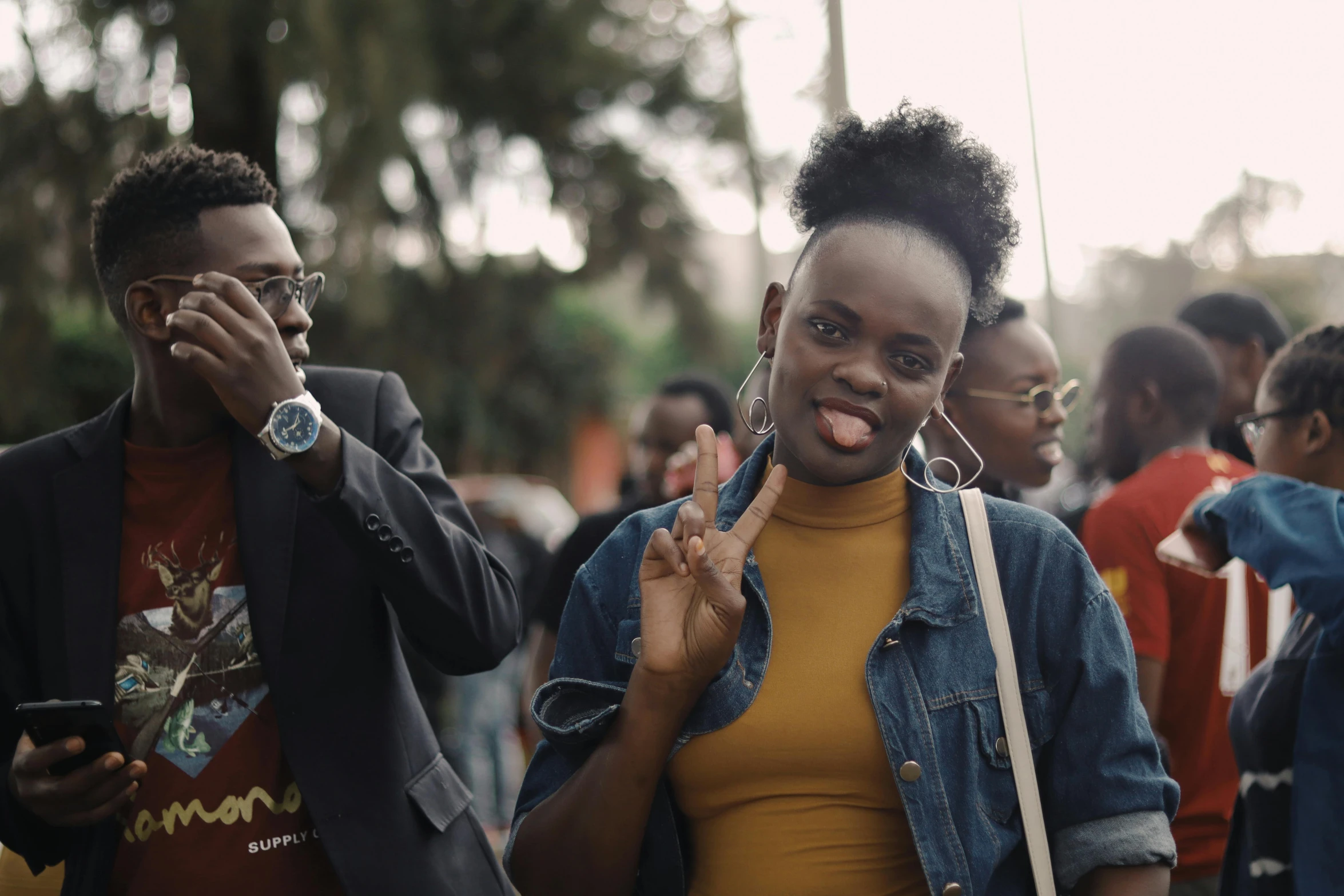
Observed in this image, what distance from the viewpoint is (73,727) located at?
85.3 inches

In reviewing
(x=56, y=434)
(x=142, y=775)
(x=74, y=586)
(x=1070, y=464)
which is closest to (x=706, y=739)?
(x=142, y=775)

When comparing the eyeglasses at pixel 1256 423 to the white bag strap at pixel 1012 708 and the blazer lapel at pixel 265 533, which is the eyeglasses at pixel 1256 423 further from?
the blazer lapel at pixel 265 533

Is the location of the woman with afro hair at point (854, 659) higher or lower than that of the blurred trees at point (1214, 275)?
higher

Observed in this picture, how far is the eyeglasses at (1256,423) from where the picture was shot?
2.97 metres

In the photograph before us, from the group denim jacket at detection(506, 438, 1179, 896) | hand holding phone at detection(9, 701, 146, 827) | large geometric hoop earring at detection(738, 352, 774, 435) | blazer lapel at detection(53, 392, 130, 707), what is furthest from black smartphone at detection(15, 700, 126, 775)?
large geometric hoop earring at detection(738, 352, 774, 435)

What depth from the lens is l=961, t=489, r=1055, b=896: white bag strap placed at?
187 centimetres

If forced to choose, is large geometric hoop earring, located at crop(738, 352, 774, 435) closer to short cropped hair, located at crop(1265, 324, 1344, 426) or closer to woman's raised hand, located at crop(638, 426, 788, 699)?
woman's raised hand, located at crop(638, 426, 788, 699)

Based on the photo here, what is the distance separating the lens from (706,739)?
1.93 metres

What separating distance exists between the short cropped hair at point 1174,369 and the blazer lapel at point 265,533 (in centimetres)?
286

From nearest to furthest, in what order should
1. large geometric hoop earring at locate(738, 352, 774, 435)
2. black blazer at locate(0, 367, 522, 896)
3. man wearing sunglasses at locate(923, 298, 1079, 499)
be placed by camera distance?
large geometric hoop earring at locate(738, 352, 774, 435)
black blazer at locate(0, 367, 522, 896)
man wearing sunglasses at locate(923, 298, 1079, 499)

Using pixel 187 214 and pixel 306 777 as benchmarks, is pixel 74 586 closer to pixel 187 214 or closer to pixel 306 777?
→ pixel 306 777

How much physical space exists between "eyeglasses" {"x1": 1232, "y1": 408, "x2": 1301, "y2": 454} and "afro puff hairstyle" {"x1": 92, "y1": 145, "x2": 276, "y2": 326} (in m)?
2.57

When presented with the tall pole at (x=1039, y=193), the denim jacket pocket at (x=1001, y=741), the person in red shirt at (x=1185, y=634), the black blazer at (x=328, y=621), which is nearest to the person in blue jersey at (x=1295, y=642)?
the person in red shirt at (x=1185, y=634)

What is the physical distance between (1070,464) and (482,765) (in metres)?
7.65
